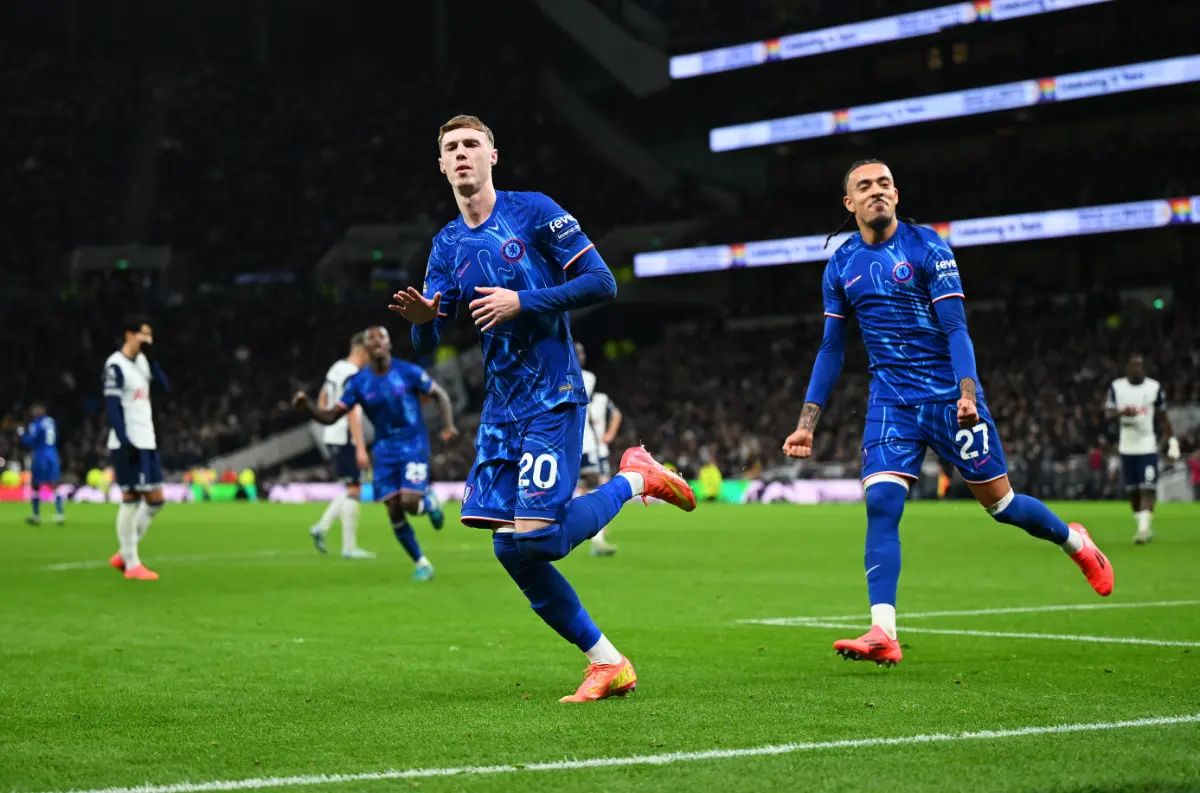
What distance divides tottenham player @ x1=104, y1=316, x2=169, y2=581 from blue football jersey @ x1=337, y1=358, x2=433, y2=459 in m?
1.88

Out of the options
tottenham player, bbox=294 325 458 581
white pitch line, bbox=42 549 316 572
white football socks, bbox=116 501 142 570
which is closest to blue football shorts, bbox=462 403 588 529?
tottenham player, bbox=294 325 458 581

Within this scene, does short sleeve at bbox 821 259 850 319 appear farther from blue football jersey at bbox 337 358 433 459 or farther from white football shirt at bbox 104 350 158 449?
white football shirt at bbox 104 350 158 449

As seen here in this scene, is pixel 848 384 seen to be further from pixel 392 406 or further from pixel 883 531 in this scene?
pixel 883 531

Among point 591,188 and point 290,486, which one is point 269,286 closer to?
point 591,188

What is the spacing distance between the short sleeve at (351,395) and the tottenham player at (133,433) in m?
1.72

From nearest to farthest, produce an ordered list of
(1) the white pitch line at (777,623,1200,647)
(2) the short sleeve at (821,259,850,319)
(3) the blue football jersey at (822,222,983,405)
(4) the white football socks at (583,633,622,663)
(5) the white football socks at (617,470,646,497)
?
(4) the white football socks at (583,633,622,663)
(5) the white football socks at (617,470,646,497)
(3) the blue football jersey at (822,222,983,405)
(2) the short sleeve at (821,259,850,319)
(1) the white pitch line at (777,623,1200,647)

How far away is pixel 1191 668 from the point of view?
7.94 metres

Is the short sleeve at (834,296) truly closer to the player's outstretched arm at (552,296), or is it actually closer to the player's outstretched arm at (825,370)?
the player's outstretched arm at (825,370)

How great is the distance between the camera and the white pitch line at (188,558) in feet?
59.1

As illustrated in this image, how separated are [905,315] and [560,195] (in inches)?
2080

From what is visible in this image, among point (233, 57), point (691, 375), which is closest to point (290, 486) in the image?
point (691, 375)

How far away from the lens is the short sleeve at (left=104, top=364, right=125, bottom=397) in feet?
50.9

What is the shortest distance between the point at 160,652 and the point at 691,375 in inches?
1614

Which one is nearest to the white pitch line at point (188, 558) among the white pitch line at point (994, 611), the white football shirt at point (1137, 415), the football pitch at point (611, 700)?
the football pitch at point (611, 700)
